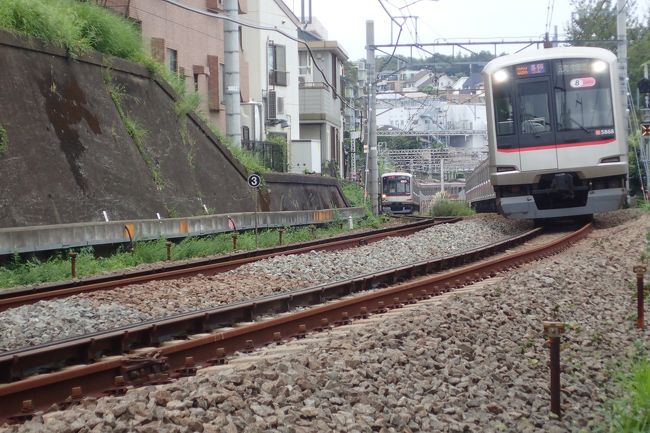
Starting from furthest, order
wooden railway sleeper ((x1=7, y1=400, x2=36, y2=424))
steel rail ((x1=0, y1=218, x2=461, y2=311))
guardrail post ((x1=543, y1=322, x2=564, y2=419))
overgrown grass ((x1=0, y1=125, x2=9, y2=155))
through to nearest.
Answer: overgrown grass ((x1=0, y1=125, x2=9, y2=155)) → steel rail ((x1=0, y1=218, x2=461, y2=311)) → guardrail post ((x1=543, y1=322, x2=564, y2=419)) → wooden railway sleeper ((x1=7, y1=400, x2=36, y2=424))

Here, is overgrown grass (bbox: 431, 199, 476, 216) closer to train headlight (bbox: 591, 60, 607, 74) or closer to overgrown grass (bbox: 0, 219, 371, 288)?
overgrown grass (bbox: 0, 219, 371, 288)

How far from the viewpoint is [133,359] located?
247 inches

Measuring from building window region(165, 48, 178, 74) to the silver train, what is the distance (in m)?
11.5

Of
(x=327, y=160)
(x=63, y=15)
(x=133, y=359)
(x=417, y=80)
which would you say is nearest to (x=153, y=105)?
(x=63, y=15)

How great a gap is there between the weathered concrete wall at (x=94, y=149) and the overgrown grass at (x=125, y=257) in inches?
38.8

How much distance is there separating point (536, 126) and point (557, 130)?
1.38 feet

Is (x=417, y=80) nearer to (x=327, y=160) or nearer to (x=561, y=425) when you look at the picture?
(x=327, y=160)

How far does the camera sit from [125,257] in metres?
15.3

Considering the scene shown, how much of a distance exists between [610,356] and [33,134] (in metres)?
11.2

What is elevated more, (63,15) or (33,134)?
(63,15)

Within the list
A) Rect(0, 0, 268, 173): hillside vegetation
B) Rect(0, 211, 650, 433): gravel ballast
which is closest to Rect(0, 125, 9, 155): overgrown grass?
Rect(0, 0, 268, 173): hillside vegetation

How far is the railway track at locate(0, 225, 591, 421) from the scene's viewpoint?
5.80m

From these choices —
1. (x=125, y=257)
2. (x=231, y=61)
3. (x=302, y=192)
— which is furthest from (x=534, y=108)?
(x=302, y=192)

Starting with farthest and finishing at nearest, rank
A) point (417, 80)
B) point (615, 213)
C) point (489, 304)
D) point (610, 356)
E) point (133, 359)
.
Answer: point (417, 80) → point (615, 213) → point (489, 304) → point (610, 356) → point (133, 359)
